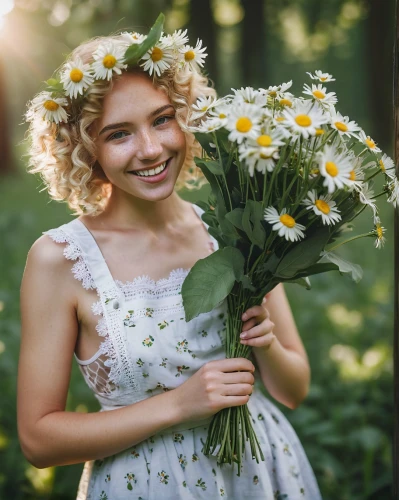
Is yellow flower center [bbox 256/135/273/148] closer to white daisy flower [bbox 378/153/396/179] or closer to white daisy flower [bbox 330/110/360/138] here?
white daisy flower [bbox 330/110/360/138]

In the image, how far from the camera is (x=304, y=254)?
1.40 m

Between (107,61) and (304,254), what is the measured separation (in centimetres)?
72

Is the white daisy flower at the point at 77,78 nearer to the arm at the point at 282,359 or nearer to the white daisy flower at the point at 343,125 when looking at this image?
the white daisy flower at the point at 343,125

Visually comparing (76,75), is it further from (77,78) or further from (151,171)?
(151,171)

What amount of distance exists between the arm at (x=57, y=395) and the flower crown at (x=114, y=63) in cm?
40

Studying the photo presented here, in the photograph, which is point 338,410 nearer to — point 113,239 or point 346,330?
point 346,330

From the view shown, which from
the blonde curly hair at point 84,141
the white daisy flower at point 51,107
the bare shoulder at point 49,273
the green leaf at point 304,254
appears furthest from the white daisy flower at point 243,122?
the bare shoulder at point 49,273

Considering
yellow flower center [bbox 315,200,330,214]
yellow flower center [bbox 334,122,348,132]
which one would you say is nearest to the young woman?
yellow flower center [bbox 315,200,330,214]

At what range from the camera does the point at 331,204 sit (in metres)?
1.32

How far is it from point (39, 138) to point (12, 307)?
2.22 metres

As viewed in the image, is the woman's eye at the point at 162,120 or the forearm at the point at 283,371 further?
the forearm at the point at 283,371

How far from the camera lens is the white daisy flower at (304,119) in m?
1.24

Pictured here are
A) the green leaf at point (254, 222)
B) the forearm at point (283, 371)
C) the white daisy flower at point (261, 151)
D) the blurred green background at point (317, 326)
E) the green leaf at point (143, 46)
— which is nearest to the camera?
the white daisy flower at point (261, 151)

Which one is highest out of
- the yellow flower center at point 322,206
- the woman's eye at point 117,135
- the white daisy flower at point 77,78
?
the white daisy flower at point 77,78
